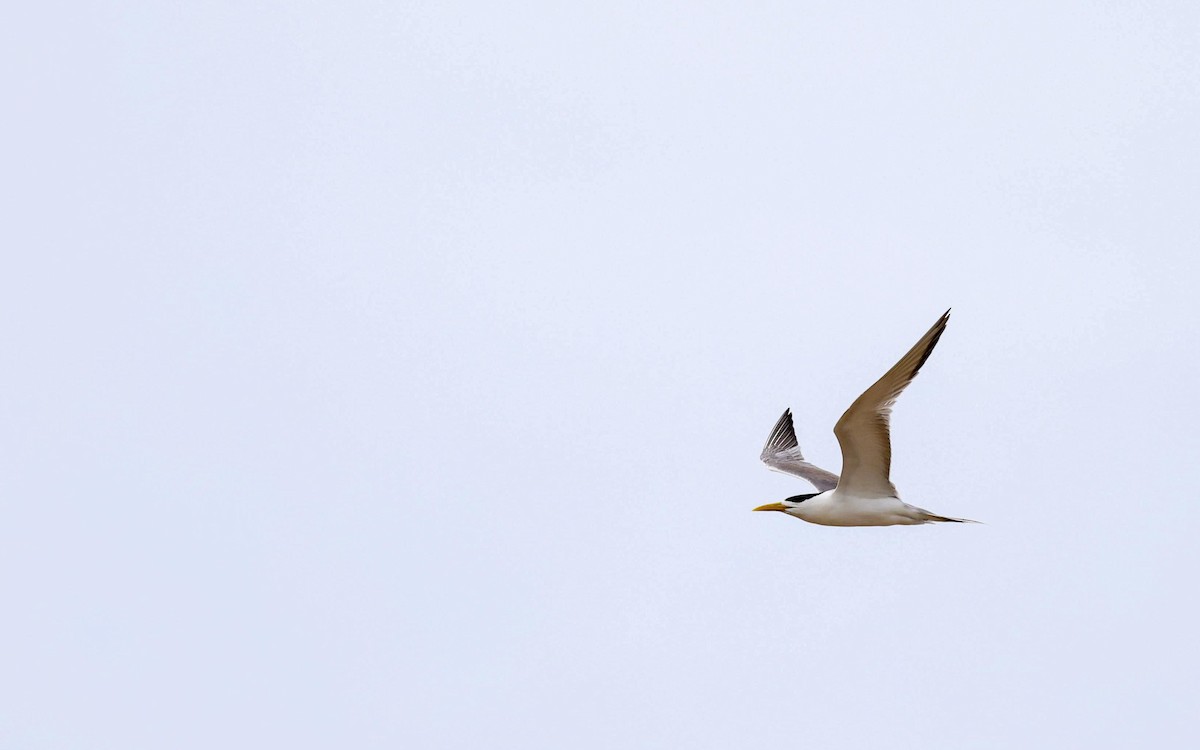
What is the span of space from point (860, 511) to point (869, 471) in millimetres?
622

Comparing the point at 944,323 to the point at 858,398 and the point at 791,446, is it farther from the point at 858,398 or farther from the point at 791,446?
the point at 791,446

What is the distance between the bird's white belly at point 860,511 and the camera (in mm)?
19375

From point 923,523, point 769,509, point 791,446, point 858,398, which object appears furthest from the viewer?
point 791,446

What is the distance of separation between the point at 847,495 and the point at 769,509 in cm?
144

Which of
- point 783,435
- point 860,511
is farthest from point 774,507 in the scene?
point 783,435

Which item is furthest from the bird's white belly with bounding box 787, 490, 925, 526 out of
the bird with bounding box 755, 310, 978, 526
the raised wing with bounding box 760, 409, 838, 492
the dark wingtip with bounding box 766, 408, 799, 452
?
the dark wingtip with bounding box 766, 408, 799, 452

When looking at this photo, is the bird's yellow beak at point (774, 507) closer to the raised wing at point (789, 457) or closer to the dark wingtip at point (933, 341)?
the raised wing at point (789, 457)

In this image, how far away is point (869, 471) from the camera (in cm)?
1922

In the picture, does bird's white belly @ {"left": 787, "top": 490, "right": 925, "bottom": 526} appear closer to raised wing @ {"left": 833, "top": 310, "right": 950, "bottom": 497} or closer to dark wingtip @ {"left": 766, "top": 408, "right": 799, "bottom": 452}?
raised wing @ {"left": 833, "top": 310, "right": 950, "bottom": 497}

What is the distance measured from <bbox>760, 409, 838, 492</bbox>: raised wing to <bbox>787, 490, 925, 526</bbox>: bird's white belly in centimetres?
160

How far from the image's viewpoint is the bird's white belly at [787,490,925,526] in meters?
19.4

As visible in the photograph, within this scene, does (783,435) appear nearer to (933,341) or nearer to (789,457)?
(789,457)

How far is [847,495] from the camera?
19.7m

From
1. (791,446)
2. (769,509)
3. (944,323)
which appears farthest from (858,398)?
(791,446)
